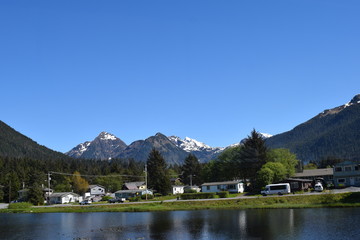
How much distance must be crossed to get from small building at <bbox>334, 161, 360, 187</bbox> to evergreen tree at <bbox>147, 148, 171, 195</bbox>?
4977cm

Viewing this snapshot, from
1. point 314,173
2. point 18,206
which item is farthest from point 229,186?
point 18,206

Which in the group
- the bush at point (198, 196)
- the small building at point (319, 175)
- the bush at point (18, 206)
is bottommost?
the bush at point (18, 206)

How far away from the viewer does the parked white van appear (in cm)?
7600

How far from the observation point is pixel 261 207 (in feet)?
195

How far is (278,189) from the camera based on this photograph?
76.7 meters

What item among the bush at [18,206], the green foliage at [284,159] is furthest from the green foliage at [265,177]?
the bush at [18,206]

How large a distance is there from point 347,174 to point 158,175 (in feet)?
185

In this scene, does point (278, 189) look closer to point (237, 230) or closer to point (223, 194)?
point (223, 194)

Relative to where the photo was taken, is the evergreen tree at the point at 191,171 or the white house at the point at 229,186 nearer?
the white house at the point at 229,186

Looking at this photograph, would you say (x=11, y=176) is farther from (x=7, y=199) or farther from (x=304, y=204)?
(x=304, y=204)

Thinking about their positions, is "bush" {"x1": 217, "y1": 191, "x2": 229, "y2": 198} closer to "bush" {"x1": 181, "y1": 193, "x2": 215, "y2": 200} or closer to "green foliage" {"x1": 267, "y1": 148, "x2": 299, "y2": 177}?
"bush" {"x1": 181, "y1": 193, "x2": 215, "y2": 200}

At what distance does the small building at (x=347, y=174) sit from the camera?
3307 inches

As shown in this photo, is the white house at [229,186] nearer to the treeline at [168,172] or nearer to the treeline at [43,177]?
the treeline at [168,172]

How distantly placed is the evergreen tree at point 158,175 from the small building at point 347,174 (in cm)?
4977
